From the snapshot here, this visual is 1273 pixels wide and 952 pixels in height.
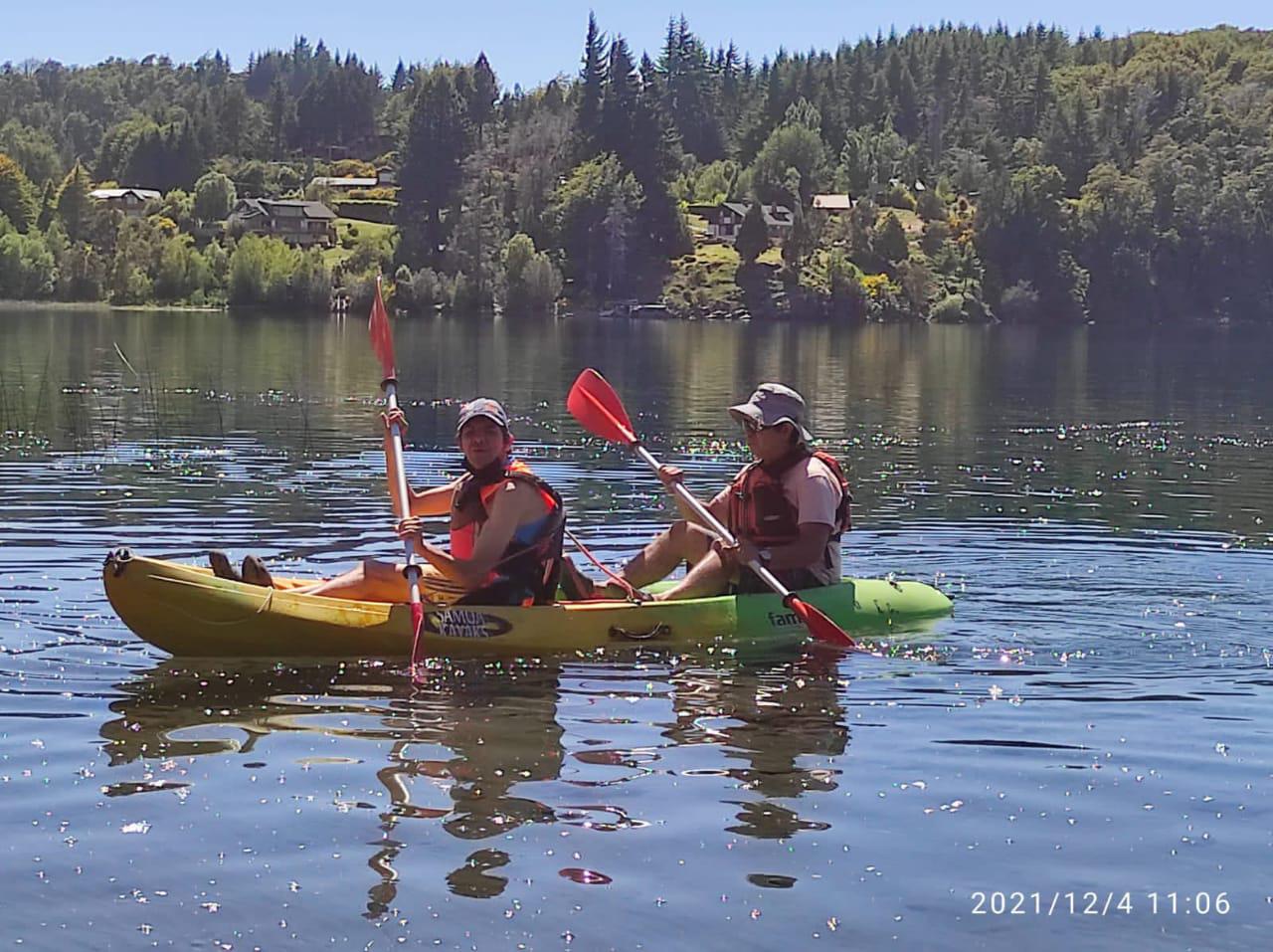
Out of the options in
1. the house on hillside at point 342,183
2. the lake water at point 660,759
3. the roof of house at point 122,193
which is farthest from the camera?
the house on hillside at point 342,183

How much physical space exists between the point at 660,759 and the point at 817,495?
3390 mm

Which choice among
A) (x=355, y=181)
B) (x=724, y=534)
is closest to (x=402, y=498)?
(x=724, y=534)

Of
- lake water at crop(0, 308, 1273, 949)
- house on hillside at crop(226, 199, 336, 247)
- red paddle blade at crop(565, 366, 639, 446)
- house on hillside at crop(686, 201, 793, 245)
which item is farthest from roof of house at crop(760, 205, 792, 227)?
red paddle blade at crop(565, 366, 639, 446)

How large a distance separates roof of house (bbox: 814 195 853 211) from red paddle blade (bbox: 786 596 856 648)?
127 meters

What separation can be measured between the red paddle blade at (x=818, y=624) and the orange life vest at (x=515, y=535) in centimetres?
158

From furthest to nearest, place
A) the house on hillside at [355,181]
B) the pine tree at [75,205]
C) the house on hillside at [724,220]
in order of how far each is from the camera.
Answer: the house on hillside at [355,181] < the house on hillside at [724,220] < the pine tree at [75,205]

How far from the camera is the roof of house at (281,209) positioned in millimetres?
133375

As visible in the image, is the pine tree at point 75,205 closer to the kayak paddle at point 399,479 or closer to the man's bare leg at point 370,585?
the kayak paddle at point 399,479

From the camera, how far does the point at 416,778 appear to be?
8.62 m

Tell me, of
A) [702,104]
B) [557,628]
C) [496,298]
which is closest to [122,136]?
[702,104]

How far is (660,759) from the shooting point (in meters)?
9.12

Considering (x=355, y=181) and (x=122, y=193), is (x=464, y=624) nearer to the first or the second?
(x=122, y=193)

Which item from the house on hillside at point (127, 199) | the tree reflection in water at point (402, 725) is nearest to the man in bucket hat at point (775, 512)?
the tree reflection in water at point (402, 725)

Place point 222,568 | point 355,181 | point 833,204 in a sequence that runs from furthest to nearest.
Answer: point 355,181
point 833,204
point 222,568
